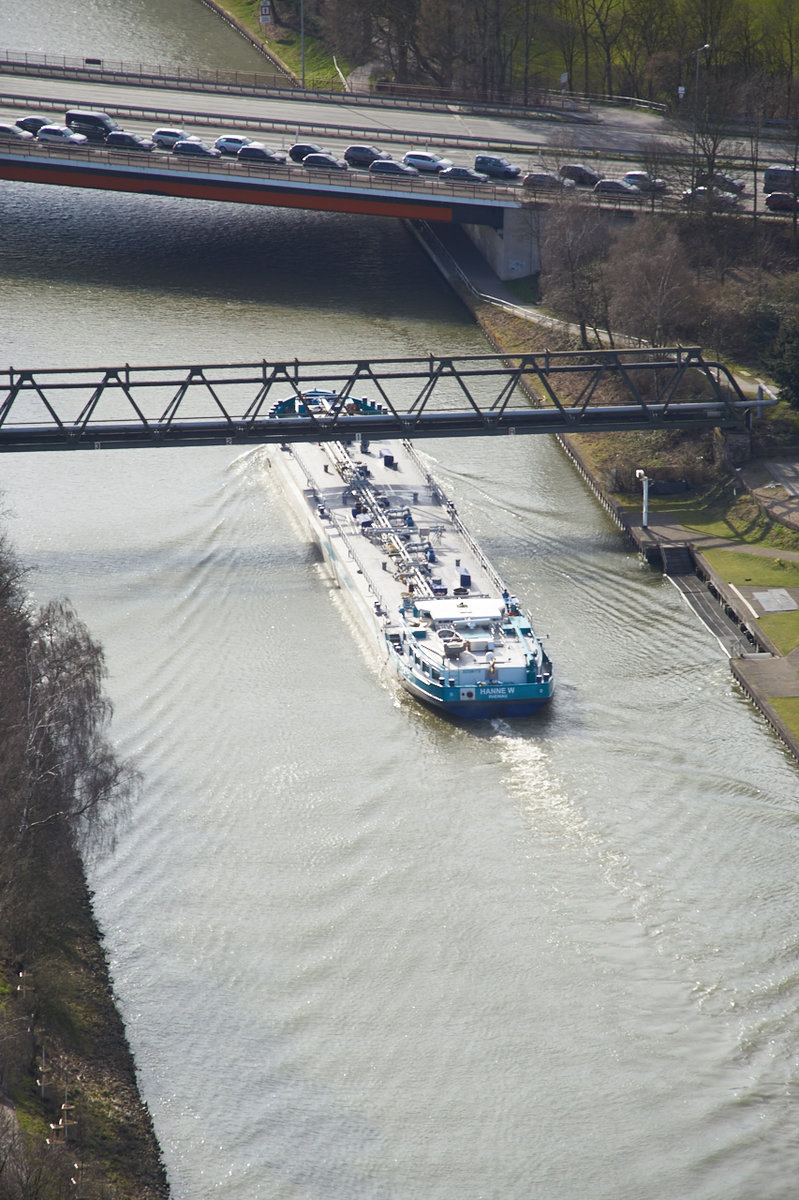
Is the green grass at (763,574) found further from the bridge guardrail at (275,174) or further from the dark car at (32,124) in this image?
the dark car at (32,124)

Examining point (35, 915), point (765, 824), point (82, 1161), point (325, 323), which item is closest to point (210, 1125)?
point (82, 1161)

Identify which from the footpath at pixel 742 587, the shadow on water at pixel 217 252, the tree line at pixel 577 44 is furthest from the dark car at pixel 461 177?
the footpath at pixel 742 587

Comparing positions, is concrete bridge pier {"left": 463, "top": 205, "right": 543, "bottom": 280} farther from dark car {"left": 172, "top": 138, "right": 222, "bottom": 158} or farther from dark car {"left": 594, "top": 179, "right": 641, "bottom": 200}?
dark car {"left": 172, "top": 138, "right": 222, "bottom": 158}

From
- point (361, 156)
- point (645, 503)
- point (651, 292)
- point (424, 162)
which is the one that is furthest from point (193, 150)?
point (645, 503)

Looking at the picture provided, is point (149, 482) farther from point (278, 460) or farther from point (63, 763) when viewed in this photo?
point (63, 763)

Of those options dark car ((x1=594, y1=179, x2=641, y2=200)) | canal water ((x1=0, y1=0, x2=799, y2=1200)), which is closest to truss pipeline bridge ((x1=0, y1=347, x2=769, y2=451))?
canal water ((x1=0, y1=0, x2=799, y2=1200))

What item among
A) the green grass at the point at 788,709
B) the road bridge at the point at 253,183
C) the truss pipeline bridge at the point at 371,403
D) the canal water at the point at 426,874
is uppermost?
the road bridge at the point at 253,183
